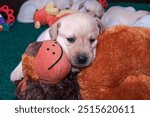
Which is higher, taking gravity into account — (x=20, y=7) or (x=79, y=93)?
(x=79, y=93)

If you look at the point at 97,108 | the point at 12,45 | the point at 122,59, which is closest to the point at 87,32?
the point at 122,59

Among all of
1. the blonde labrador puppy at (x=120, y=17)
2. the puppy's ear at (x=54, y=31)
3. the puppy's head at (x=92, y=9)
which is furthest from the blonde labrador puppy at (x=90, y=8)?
the puppy's ear at (x=54, y=31)

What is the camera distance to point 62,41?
170cm

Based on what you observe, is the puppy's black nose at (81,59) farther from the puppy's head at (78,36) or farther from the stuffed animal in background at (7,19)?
the stuffed animal in background at (7,19)

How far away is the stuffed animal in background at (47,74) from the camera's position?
1380 millimetres

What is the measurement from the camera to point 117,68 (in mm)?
1439

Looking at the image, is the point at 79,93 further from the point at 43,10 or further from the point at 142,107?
the point at 43,10

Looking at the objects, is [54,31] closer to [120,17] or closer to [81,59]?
[81,59]

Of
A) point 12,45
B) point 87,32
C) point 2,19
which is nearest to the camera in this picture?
point 87,32

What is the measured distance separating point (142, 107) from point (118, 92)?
12 centimetres

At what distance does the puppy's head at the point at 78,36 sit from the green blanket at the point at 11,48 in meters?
0.43

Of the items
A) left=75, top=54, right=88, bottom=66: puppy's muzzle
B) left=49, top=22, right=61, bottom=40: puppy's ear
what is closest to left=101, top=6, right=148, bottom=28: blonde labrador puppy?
left=49, top=22, right=61, bottom=40: puppy's ear

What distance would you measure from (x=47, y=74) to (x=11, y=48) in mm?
1157

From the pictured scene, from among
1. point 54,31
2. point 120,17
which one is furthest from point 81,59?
point 120,17
